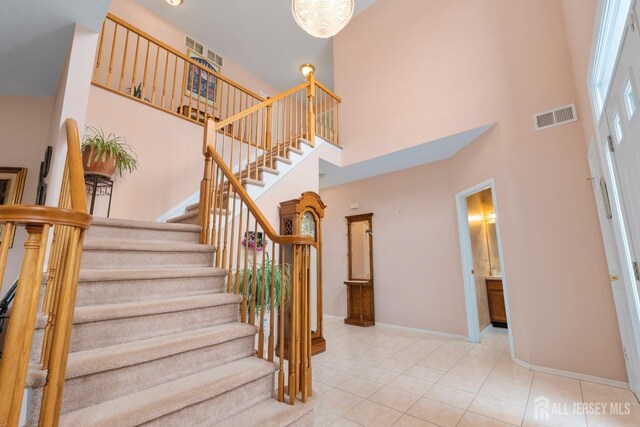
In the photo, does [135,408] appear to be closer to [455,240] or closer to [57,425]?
[57,425]

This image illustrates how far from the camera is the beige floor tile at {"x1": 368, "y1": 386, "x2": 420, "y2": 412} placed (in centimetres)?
228

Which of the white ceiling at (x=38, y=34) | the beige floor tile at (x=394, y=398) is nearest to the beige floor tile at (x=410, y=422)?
the beige floor tile at (x=394, y=398)

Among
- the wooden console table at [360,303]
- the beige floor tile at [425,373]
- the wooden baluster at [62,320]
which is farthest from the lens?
the wooden console table at [360,303]

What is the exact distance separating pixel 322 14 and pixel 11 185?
345 cm

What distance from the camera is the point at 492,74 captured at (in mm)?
3451

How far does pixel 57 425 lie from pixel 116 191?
2.82 m

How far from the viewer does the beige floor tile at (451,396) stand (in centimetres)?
230

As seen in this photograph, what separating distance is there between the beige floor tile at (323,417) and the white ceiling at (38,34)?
332 cm

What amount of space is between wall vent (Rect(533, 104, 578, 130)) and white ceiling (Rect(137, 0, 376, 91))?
11.6ft

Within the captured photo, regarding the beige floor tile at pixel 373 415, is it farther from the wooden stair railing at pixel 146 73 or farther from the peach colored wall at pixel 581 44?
the wooden stair railing at pixel 146 73

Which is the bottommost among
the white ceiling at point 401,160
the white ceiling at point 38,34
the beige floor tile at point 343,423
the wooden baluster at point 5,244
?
the beige floor tile at point 343,423

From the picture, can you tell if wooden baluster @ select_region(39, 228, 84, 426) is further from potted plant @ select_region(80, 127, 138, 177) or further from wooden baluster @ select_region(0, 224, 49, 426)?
potted plant @ select_region(80, 127, 138, 177)

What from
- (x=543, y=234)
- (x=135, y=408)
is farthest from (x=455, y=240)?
(x=135, y=408)

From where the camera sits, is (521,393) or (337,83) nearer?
(521,393)
